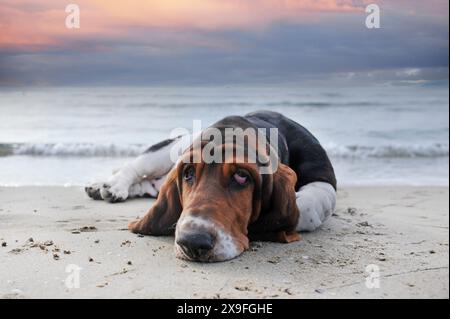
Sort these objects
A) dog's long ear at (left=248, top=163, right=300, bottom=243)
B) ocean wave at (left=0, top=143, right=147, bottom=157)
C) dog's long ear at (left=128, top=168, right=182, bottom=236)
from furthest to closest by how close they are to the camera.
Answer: ocean wave at (left=0, top=143, right=147, bottom=157) → dog's long ear at (left=128, top=168, right=182, bottom=236) → dog's long ear at (left=248, top=163, right=300, bottom=243)

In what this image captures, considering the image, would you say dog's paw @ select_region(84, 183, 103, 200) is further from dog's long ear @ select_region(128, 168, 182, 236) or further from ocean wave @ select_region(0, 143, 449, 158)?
ocean wave @ select_region(0, 143, 449, 158)

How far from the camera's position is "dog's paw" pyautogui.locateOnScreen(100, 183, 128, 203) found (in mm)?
6363

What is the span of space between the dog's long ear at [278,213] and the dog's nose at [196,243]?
57 centimetres

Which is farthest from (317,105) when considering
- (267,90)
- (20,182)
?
(20,182)

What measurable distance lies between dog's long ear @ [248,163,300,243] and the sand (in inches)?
3.4

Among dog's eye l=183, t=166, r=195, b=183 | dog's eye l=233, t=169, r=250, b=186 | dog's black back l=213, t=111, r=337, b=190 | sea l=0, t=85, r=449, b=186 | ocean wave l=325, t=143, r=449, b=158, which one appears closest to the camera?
dog's eye l=233, t=169, r=250, b=186

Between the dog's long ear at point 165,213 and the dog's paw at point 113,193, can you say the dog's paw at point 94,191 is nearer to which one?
the dog's paw at point 113,193

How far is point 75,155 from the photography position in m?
11.6

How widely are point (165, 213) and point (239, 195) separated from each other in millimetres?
729

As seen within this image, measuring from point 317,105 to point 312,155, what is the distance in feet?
60.5

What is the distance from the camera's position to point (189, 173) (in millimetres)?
3992

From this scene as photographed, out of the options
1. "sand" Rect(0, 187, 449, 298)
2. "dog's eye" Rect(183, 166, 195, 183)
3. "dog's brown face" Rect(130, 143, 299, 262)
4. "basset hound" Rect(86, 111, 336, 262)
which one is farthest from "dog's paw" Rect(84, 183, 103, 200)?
"dog's eye" Rect(183, 166, 195, 183)

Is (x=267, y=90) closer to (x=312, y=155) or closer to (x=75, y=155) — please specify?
(x=75, y=155)

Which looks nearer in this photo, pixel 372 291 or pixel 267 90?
pixel 372 291
